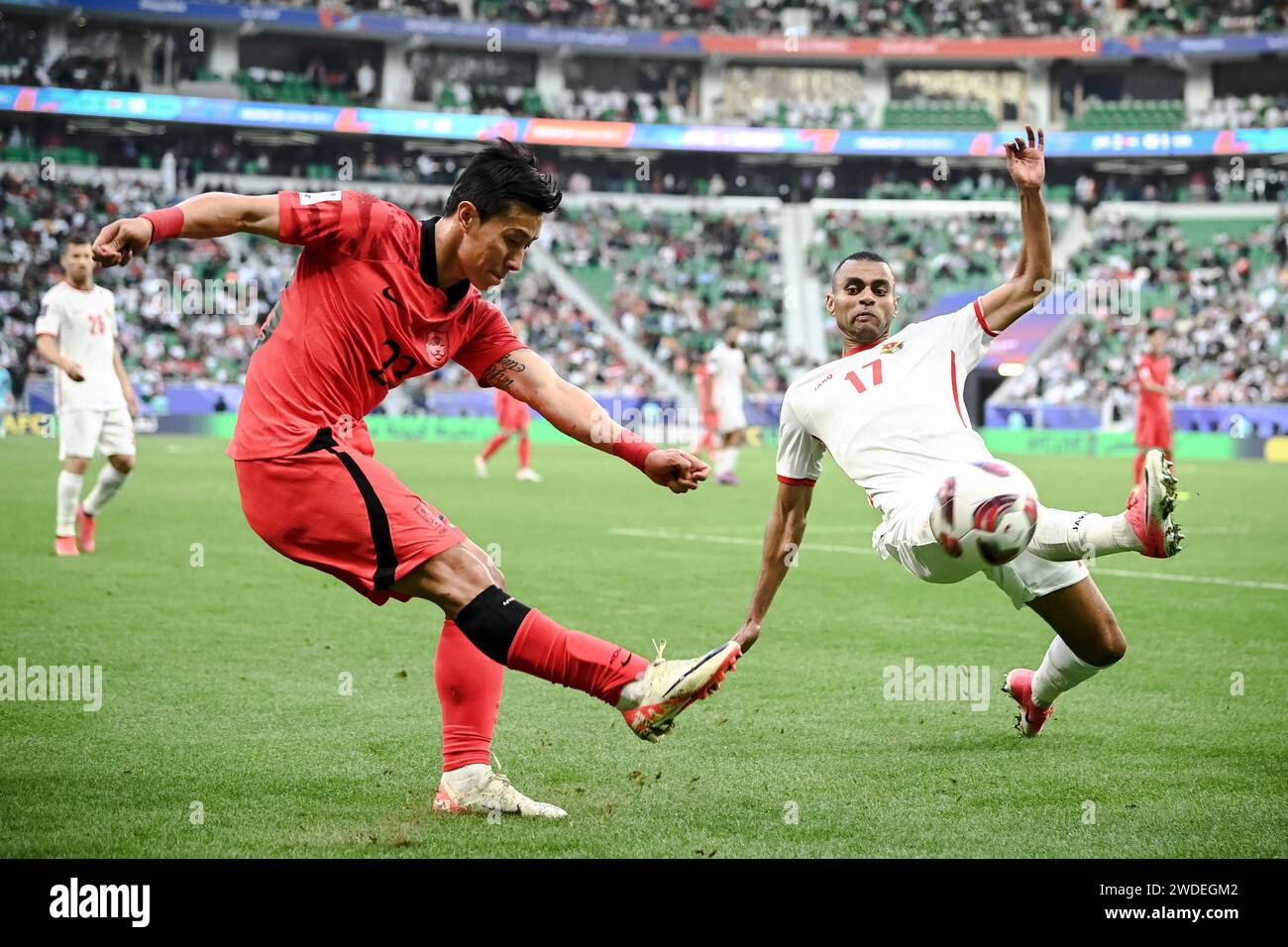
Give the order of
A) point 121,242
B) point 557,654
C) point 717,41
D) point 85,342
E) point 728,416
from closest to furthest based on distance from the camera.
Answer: point 121,242
point 557,654
point 85,342
point 728,416
point 717,41

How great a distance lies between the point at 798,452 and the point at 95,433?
802 centimetres

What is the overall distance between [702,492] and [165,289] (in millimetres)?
25052

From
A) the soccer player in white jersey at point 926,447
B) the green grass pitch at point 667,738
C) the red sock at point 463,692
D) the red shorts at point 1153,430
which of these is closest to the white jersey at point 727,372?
the red shorts at point 1153,430

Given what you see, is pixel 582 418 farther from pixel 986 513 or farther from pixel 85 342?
pixel 85 342

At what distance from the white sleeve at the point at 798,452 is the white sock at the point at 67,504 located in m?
8.25

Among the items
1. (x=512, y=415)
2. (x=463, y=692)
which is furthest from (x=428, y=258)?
(x=512, y=415)

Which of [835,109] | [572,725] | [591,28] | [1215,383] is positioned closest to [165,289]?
[591,28]

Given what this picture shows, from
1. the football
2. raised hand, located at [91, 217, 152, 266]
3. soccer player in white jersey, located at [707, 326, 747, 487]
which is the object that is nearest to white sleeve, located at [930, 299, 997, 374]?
the football

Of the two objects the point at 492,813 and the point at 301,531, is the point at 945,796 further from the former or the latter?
the point at 301,531

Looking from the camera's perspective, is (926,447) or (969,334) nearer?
(926,447)

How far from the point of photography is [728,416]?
2247cm

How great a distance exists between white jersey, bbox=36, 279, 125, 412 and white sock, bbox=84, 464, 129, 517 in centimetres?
59

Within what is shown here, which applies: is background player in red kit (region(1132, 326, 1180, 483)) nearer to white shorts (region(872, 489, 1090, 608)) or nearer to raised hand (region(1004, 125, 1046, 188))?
white shorts (region(872, 489, 1090, 608))

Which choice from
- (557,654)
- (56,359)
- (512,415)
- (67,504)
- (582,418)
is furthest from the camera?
(512,415)
